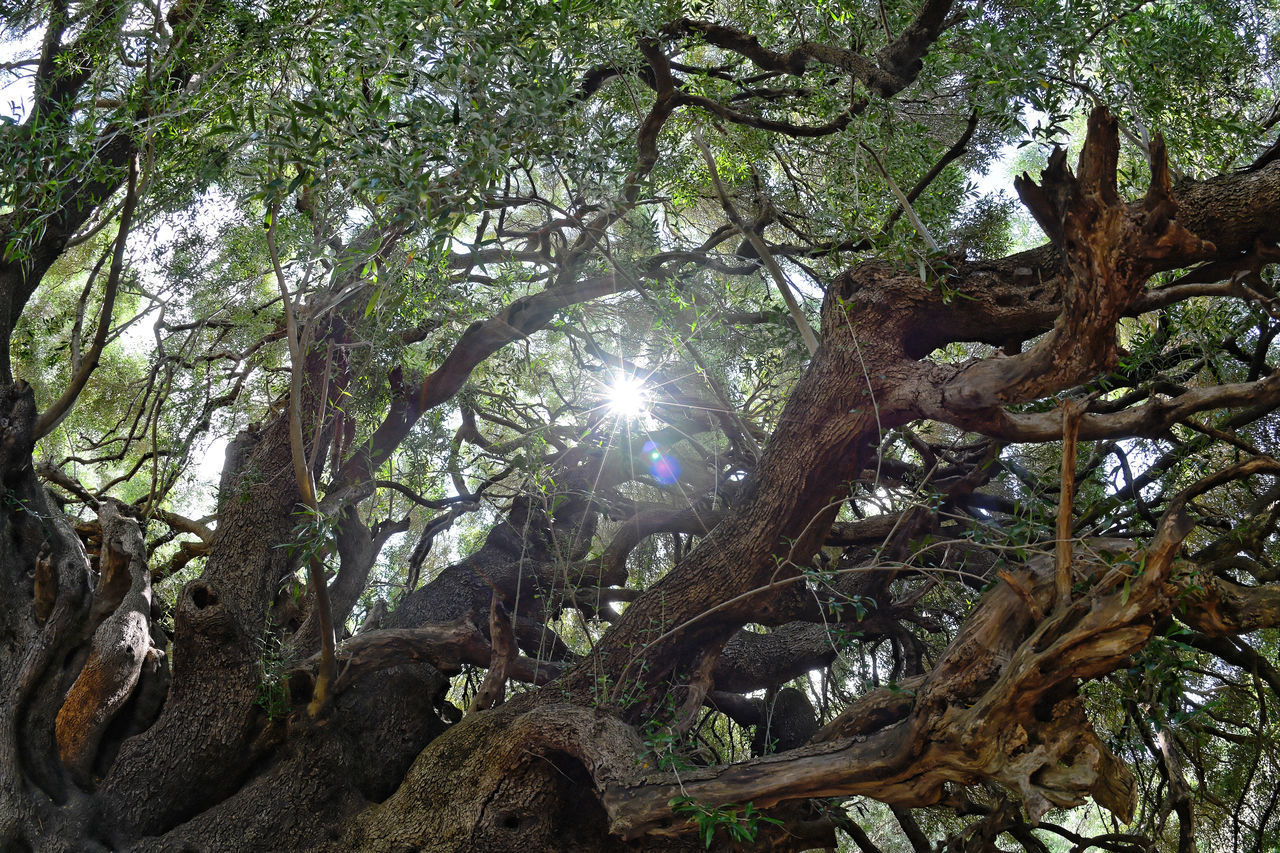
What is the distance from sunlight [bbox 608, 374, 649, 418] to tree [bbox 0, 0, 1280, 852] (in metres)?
0.02

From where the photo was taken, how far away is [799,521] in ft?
12.3

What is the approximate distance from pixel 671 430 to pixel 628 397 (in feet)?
2.60

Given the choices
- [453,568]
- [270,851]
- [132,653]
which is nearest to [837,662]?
[453,568]

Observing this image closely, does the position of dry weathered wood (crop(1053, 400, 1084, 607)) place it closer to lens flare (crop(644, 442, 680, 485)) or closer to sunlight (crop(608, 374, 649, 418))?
sunlight (crop(608, 374, 649, 418))

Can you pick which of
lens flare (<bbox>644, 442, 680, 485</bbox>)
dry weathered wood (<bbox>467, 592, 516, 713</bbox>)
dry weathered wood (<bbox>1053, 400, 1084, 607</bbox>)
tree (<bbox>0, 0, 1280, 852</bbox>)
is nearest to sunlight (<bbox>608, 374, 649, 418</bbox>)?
tree (<bbox>0, 0, 1280, 852</bbox>)

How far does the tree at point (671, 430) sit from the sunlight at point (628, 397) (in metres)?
0.02

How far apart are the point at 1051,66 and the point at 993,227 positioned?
1839 mm

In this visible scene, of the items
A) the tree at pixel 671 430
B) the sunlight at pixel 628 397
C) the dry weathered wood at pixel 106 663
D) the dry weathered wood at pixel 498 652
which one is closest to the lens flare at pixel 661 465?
the tree at pixel 671 430

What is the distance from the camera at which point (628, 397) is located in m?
4.46

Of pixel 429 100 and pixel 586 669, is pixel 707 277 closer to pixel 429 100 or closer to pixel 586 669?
pixel 586 669

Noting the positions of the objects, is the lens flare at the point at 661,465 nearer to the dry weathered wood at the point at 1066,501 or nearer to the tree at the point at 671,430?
the tree at the point at 671,430

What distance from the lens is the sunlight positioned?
4.45m

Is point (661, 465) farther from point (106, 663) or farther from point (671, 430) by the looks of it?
point (106, 663)

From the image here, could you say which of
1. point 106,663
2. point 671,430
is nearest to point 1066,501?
point 671,430
